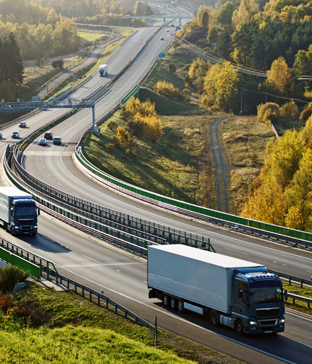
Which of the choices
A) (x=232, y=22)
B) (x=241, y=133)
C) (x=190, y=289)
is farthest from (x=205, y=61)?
(x=190, y=289)

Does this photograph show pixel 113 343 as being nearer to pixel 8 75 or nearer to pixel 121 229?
pixel 121 229

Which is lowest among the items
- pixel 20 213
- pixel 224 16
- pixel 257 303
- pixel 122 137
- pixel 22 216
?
pixel 122 137

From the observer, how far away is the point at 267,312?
78.0 ft

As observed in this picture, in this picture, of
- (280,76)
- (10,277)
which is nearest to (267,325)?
(10,277)

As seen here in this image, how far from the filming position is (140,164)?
9338cm

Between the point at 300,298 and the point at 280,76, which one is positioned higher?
the point at 280,76

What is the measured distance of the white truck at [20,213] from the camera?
43906 mm

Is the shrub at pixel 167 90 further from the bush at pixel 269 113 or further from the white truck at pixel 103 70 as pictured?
the bush at pixel 269 113

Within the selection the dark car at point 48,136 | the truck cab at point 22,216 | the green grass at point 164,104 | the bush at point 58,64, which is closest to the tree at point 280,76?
the green grass at point 164,104

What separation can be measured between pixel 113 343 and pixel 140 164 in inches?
2811

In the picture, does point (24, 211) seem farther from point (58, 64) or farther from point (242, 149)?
point (58, 64)

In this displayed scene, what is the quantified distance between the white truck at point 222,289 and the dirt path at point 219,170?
182 ft

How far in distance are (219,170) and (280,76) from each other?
5646 cm

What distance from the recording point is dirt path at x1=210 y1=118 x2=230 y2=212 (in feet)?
278
